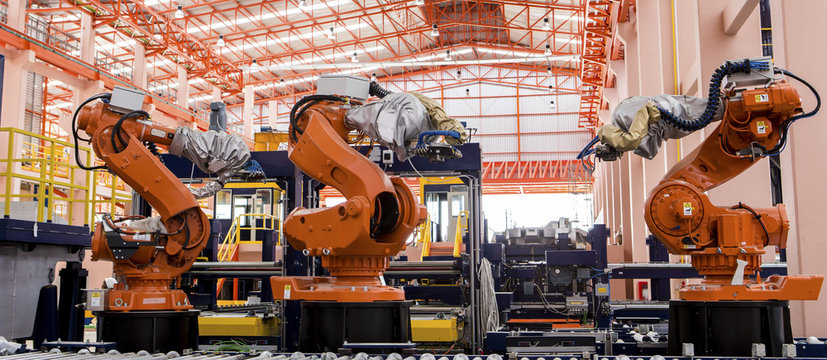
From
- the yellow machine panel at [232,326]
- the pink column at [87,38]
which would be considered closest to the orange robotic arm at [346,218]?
the yellow machine panel at [232,326]

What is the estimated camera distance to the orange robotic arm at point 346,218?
19.0 feet

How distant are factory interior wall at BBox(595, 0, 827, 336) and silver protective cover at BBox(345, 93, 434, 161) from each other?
4338mm

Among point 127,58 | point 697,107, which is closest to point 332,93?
point 697,107

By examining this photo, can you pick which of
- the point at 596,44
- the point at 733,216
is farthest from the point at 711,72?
the point at 596,44

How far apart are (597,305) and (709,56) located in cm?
497

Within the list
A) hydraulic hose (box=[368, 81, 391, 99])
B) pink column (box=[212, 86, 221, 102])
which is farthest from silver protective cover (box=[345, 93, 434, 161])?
pink column (box=[212, 86, 221, 102])

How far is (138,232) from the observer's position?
6.74 metres

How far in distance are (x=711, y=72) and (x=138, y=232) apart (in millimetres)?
9295

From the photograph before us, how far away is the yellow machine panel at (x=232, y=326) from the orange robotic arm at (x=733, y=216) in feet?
17.3

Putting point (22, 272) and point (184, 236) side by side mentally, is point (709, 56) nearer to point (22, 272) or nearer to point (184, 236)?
point (184, 236)

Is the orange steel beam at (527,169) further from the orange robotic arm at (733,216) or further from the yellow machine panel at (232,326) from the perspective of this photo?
the orange robotic arm at (733,216)

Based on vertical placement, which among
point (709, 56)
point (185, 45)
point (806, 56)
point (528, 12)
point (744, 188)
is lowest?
point (744, 188)

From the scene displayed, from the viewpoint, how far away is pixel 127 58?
32.9m

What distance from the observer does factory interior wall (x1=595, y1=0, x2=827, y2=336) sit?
7.33m
